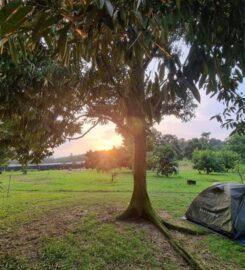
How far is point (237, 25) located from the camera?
4.60ft

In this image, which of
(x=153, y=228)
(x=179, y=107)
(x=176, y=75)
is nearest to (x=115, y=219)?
(x=153, y=228)

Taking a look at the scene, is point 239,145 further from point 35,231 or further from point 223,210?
point 35,231

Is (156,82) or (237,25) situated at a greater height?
(237,25)

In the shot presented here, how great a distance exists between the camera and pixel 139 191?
769 centimetres

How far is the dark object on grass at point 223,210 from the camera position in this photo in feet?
19.8

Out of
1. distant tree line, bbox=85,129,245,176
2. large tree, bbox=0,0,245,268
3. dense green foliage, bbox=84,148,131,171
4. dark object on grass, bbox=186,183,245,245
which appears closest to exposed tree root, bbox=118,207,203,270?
→ dark object on grass, bbox=186,183,245,245

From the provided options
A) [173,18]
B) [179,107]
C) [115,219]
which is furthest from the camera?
[179,107]

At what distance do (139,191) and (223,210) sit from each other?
219cm

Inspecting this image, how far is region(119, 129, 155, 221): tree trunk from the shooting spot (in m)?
7.36

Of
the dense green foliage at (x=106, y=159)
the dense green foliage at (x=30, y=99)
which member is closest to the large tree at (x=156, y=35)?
the dense green foliage at (x=30, y=99)

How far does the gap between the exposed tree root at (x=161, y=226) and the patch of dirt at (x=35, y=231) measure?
1344 millimetres

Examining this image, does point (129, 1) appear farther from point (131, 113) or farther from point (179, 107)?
point (179, 107)

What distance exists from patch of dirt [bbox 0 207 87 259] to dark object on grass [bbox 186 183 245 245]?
3.11 metres

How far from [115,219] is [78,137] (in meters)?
2.34
